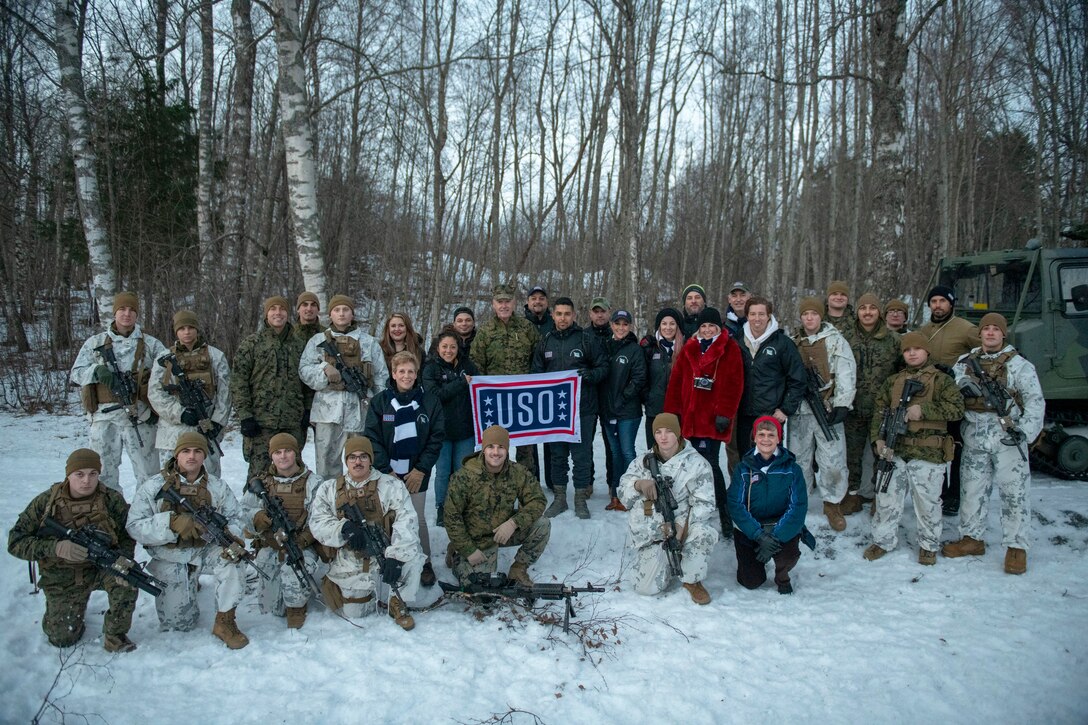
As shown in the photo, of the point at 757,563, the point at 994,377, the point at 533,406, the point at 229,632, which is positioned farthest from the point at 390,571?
the point at 994,377

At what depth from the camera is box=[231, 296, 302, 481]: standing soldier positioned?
554cm

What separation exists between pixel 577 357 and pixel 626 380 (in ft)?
1.84

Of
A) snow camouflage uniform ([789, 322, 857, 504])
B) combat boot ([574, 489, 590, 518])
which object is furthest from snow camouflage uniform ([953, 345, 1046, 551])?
combat boot ([574, 489, 590, 518])

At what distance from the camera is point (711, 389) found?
5.72 meters

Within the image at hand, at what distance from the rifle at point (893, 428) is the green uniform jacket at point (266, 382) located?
5334 mm

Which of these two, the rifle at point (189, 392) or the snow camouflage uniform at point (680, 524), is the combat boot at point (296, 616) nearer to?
the rifle at point (189, 392)

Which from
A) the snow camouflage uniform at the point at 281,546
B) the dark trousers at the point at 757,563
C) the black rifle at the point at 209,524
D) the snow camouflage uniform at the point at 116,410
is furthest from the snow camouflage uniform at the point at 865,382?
the snow camouflage uniform at the point at 116,410

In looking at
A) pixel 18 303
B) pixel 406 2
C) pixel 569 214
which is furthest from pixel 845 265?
pixel 18 303

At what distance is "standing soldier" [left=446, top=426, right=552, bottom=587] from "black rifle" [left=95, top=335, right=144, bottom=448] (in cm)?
312

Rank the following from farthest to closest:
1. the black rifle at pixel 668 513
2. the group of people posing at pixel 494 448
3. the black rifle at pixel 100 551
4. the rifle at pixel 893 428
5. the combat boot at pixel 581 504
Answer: the combat boot at pixel 581 504, the rifle at pixel 893 428, the black rifle at pixel 668 513, the group of people posing at pixel 494 448, the black rifle at pixel 100 551

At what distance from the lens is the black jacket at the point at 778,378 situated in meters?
5.70

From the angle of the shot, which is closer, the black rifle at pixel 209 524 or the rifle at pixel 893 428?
the black rifle at pixel 209 524

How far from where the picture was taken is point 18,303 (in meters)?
14.9

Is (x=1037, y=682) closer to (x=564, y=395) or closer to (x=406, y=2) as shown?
(x=564, y=395)
